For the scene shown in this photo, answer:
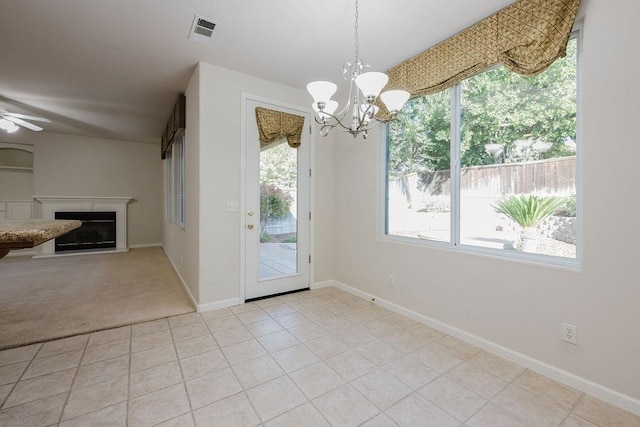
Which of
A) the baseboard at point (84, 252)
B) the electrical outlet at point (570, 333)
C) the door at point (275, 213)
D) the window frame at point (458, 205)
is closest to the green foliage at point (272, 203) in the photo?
the door at point (275, 213)

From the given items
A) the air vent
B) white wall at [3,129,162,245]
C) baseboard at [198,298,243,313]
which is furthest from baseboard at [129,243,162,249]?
the air vent

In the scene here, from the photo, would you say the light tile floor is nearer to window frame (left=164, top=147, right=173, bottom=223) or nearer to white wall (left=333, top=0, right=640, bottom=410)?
white wall (left=333, top=0, right=640, bottom=410)

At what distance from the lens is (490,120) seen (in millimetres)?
2291

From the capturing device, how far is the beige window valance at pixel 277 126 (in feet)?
10.7

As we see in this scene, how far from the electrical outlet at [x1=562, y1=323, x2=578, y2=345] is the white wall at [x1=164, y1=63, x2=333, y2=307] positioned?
2.85 meters

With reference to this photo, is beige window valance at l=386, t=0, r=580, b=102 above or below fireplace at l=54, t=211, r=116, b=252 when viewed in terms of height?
above

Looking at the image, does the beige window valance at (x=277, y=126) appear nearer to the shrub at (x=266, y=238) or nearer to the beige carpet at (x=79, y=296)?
the shrub at (x=266, y=238)

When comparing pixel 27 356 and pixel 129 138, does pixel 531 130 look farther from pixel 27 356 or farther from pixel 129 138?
pixel 129 138

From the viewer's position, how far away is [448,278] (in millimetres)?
2508

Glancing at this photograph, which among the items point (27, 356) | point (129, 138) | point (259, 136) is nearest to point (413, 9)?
point (259, 136)

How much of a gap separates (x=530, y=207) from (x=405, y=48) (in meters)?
1.76

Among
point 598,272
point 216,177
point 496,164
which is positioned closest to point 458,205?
point 496,164

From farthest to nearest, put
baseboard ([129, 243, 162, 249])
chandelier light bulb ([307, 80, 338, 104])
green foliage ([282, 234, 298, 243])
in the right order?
baseboard ([129, 243, 162, 249])
green foliage ([282, 234, 298, 243])
chandelier light bulb ([307, 80, 338, 104])

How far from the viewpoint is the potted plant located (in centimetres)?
199
